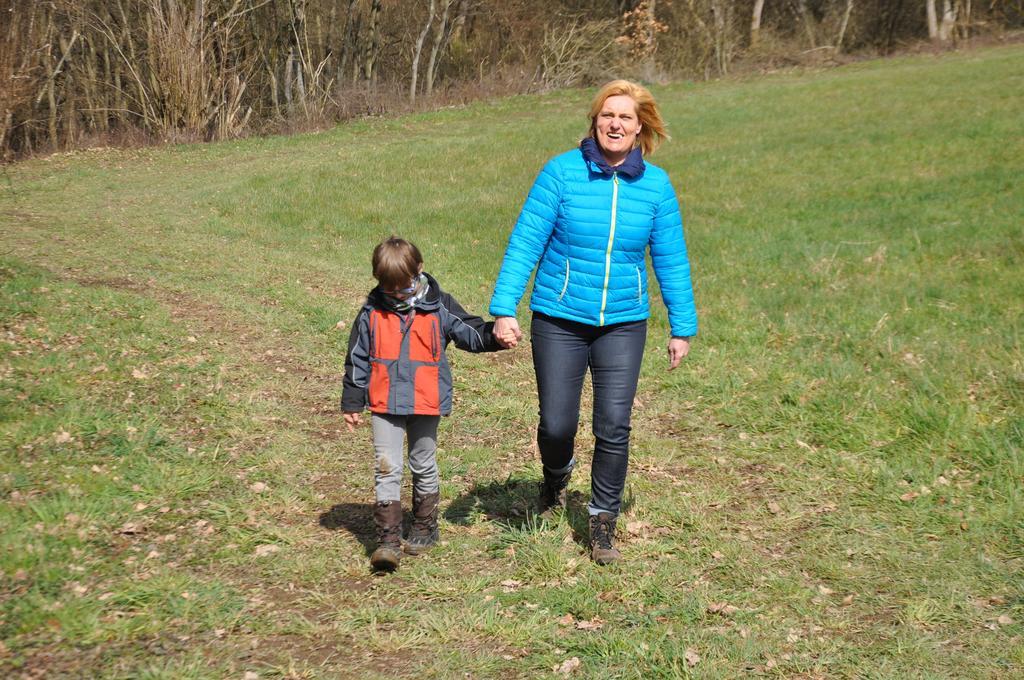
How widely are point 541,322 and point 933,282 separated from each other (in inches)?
253

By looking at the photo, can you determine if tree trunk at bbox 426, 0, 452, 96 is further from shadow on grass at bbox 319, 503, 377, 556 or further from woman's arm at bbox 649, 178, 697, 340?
woman's arm at bbox 649, 178, 697, 340

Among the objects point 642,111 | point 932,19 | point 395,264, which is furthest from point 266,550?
point 932,19

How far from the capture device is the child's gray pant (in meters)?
4.91

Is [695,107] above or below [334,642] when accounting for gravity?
above

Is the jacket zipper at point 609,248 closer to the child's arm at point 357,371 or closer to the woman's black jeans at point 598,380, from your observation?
the woman's black jeans at point 598,380

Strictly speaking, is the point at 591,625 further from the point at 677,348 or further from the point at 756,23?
the point at 756,23

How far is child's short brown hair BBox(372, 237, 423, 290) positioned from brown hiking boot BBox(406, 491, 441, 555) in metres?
1.22

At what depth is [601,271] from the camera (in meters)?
4.79

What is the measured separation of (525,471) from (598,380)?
1.83m

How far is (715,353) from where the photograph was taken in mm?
8867

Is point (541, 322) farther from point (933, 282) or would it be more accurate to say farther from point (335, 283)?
point (335, 283)

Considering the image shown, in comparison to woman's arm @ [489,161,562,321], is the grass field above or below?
below

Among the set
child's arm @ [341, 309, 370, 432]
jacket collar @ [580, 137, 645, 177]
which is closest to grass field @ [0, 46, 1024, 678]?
child's arm @ [341, 309, 370, 432]

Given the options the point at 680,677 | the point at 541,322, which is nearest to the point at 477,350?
the point at 541,322
